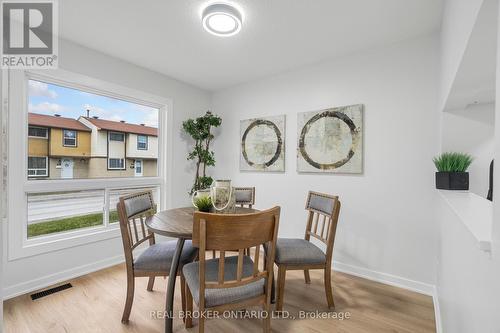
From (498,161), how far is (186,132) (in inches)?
136

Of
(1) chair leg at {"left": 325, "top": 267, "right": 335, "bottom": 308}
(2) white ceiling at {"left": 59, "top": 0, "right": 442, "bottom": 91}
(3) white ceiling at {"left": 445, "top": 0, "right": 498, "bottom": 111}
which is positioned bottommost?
(1) chair leg at {"left": 325, "top": 267, "right": 335, "bottom": 308}

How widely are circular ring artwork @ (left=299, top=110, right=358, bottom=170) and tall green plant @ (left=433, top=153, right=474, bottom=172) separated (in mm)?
983

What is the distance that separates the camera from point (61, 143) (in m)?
2.58

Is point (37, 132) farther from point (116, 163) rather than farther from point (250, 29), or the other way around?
point (250, 29)

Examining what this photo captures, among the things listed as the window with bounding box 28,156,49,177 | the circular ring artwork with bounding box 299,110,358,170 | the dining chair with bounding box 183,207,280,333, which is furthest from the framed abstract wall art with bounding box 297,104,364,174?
the window with bounding box 28,156,49,177

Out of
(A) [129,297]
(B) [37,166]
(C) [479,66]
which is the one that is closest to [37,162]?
(B) [37,166]

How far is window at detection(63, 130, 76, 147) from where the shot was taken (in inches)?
103

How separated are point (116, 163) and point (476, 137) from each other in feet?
11.7

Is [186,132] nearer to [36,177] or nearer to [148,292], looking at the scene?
[36,177]

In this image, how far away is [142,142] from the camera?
3.29 m

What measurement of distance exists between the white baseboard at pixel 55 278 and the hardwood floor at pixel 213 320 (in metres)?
0.08

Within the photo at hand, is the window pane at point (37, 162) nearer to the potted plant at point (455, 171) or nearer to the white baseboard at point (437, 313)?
the potted plant at point (455, 171)

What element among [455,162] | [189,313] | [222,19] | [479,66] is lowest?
[189,313]

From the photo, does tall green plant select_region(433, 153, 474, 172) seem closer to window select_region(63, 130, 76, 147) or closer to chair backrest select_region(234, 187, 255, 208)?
chair backrest select_region(234, 187, 255, 208)
